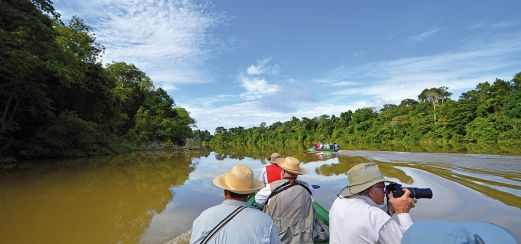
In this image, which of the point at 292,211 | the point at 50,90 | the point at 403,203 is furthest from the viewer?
the point at 50,90

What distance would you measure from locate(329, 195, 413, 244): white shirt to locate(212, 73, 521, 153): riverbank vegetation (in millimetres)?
21380

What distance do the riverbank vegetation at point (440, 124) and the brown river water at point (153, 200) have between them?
11133 millimetres

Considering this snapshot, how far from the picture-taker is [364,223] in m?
2.19

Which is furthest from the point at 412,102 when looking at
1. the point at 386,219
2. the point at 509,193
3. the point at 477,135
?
the point at 386,219

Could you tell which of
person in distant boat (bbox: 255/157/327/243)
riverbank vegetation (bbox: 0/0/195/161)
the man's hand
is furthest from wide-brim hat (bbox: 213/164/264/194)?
riverbank vegetation (bbox: 0/0/195/161)

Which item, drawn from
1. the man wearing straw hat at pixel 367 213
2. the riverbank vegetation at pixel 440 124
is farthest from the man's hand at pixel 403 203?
the riverbank vegetation at pixel 440 124

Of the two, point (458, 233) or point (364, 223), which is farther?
point (364, 223)

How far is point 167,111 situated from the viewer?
5672 cm

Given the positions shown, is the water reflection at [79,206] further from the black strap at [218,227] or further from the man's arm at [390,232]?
the man's arm at [390,232]

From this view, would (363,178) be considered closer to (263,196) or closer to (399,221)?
(399,221)

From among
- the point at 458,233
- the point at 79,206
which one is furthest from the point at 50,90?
the point at 458,233

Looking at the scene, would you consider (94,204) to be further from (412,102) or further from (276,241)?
(412,102)

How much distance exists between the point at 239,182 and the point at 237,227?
364 millimetres

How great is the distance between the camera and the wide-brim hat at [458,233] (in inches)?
41.1
